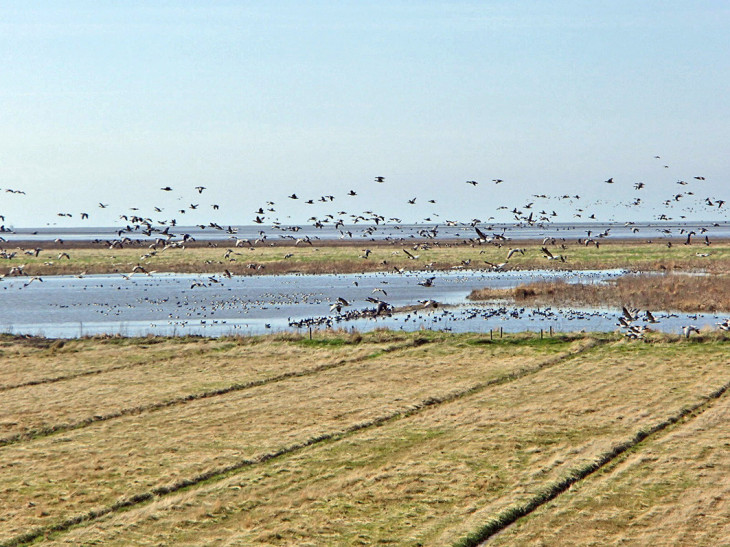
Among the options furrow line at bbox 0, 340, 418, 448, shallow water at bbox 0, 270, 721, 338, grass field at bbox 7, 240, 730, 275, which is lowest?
furrow line at bbox 0, 340, 418, 448

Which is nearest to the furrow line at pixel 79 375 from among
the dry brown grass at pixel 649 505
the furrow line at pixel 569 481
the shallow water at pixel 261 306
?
the shallow water at pixel 261 306

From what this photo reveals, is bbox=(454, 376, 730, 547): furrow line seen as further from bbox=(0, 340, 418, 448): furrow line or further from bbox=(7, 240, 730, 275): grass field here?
bbox=(7, 240, 730, 275): grass field

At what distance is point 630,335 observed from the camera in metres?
45.8

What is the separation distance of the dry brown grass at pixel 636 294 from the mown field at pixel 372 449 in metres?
23.1

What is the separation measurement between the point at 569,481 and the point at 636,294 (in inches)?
2035

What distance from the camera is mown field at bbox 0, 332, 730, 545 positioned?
18438 mm

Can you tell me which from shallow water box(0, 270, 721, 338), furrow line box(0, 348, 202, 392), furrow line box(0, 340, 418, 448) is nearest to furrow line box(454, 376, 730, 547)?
furrow line box(0, 340, 418, 448)

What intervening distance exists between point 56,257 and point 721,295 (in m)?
94.5

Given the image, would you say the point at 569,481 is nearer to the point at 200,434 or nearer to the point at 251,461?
the point at 251,461

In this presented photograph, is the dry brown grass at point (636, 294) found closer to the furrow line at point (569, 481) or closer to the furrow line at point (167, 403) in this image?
the furrow line at point (167, 403)

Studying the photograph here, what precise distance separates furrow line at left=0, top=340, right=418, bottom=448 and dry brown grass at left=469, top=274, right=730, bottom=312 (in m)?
28.4

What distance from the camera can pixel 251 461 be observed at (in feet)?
77.0

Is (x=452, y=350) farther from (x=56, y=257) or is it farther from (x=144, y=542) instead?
(x=56, y=257)

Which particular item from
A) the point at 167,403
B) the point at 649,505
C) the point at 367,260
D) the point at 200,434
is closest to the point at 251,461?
the point at 200,434
